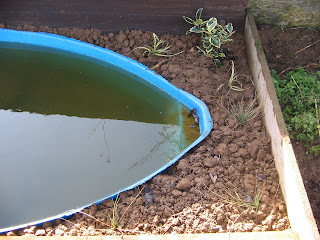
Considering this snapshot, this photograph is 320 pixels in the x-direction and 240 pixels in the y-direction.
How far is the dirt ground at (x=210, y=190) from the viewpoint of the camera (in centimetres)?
218

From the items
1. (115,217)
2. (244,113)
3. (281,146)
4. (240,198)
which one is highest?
(244,113)

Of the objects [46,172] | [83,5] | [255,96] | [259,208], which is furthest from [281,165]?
[83,5]

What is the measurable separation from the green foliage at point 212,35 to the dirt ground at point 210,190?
7.8 inches

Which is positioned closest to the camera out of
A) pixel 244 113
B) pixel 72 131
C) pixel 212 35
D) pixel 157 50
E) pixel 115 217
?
pixel 115 217

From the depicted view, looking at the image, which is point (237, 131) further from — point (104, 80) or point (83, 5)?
point (83, 5)

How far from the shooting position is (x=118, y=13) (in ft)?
11.1

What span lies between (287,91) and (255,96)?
246mm

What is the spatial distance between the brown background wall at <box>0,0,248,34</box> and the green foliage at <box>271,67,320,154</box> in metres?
0.75

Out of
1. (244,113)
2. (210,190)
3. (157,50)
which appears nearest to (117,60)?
(157,50)

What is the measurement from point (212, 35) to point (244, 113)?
74 centimetres

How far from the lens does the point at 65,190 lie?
2496 millimetres

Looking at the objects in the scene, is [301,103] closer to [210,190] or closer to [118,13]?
[210,190]

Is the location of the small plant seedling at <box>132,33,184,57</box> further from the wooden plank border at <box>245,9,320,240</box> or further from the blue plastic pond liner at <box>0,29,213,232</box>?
the wooden plank border at <box>245,9,320,240</box>

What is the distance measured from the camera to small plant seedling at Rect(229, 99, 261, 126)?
2.76 m
